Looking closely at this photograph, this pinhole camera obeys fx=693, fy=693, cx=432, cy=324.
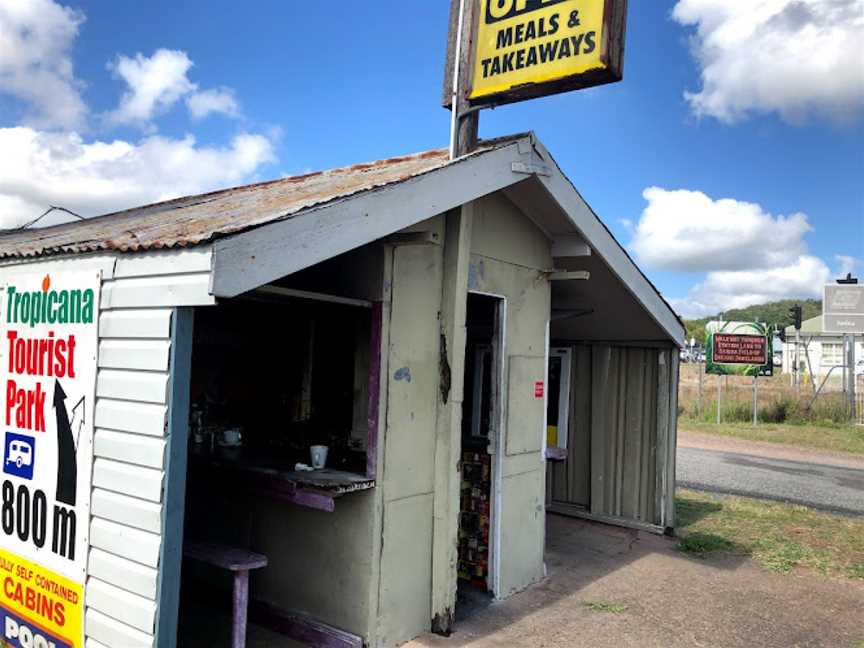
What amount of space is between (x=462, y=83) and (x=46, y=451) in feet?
12.4

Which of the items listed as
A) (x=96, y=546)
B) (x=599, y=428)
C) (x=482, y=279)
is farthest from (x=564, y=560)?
(x=96, y=546)

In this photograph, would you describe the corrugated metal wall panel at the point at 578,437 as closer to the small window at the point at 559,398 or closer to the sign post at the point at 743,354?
the small window at the point at 559,398

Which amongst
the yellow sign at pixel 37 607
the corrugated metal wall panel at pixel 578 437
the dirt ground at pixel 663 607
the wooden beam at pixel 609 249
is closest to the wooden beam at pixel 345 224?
the wooden beam at pixel 609 249

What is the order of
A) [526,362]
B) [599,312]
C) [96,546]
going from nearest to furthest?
[96,546]
[526,362]
[599,312]

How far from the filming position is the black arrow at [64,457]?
3764 mm

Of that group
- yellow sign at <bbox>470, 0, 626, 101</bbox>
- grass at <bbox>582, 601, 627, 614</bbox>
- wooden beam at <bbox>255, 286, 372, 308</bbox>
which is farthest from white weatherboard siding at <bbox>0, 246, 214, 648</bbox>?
grass at <bbox>582, 601, 627, 614</bbox>

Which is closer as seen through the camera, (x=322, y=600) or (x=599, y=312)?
(x=322, y=600)

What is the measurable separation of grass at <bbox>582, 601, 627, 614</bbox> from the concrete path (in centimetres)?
562

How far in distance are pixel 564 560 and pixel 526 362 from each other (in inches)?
89.7

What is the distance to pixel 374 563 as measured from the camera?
450 centimetres

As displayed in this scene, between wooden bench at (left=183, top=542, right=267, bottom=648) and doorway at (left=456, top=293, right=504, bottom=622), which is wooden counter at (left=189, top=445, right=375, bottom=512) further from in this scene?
doorway at (left=456, top=293, right=504, bottom=622)

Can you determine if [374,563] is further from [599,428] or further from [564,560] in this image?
[599,428]

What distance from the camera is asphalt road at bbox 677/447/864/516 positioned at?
1034cm

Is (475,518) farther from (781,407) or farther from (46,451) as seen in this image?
(781,407)
